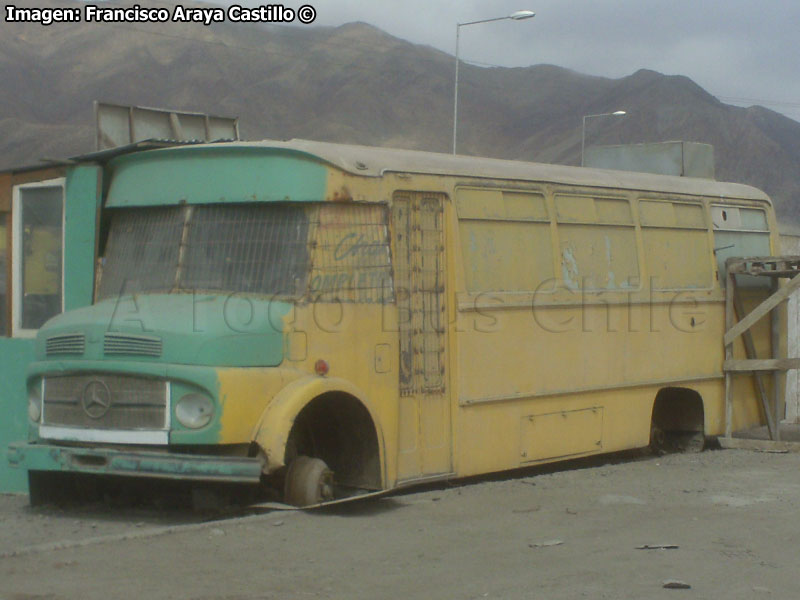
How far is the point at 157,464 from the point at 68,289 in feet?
8.36

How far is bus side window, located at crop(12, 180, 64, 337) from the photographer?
10.7 meters

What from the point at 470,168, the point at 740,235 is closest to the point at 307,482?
the point at 470,168

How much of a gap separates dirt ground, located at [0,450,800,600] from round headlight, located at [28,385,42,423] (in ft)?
2.36

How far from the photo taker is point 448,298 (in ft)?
33.4

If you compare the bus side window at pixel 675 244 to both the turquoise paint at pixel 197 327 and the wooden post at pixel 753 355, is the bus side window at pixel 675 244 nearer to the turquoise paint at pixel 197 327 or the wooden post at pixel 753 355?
the wooden post at pixel 753 355

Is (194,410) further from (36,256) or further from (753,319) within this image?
(753,319)

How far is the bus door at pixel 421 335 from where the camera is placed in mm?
9719

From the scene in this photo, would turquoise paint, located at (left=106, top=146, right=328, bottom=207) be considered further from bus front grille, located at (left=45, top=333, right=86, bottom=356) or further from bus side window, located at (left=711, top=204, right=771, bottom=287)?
bus side window, located at (left=711, top=204, right=771, bottom=287)

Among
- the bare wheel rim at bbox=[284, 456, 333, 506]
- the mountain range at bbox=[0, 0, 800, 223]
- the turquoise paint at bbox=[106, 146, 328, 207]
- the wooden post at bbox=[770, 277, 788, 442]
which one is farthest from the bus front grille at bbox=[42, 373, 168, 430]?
the mountain range at bbox=[0, 0, 800, 223]

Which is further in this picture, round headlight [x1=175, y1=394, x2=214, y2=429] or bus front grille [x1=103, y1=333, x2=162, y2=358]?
bus front grille [x1=103, y1=333, x2=162, y2=358]

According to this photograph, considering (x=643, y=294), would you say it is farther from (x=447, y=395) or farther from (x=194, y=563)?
(x=194, y=563)

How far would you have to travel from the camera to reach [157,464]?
833 cm

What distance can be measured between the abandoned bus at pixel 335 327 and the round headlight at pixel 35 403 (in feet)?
0.07

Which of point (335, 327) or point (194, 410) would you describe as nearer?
point (194, 410)
